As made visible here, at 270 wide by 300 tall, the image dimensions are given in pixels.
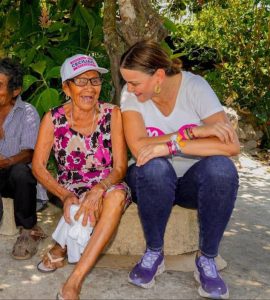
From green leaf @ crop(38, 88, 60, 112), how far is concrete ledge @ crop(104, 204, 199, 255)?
→ 41.9 inches

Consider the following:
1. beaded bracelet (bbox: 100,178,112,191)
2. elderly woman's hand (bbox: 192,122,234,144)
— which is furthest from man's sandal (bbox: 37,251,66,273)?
elderly woman's hand (bbox: 192,122,234,144)

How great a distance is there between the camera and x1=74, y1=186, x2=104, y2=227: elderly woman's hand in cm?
274

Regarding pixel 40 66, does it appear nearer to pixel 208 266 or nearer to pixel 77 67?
pixel 77 67

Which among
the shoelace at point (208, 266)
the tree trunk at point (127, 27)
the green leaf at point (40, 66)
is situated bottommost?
the shoelace at point (208, 266)

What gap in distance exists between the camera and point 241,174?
603 cm

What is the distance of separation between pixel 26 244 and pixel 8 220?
1.34 feet

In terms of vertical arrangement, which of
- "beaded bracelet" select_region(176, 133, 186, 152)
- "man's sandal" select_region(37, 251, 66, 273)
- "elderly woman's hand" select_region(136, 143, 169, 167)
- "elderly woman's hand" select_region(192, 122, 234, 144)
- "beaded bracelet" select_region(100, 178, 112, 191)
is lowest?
"man's sandal" select_region(37, 251, 66, 273)

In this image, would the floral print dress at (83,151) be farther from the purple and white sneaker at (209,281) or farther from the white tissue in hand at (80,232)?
the purple and white sneaker at (209,281)

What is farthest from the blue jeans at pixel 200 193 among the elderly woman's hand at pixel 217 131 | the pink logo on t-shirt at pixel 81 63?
the pink logo on t-shirt at pixel 81 63

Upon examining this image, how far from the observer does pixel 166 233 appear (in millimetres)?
3311

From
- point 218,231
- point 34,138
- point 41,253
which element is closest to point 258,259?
point 218,231

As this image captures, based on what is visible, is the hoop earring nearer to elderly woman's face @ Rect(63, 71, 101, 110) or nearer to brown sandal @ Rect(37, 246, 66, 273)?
elderly woman's face @ Rect(63, 71, 101, 110)

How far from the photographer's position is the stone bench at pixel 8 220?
11.7 ft

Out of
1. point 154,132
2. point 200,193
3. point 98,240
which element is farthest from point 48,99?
point 200,193
